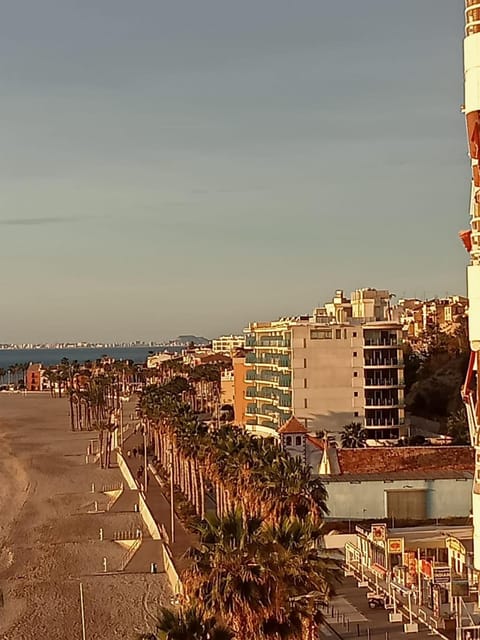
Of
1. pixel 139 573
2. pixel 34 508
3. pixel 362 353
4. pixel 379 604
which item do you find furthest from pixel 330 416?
pixel 379 604

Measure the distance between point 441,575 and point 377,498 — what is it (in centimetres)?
1832

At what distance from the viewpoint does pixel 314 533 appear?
26.1 m

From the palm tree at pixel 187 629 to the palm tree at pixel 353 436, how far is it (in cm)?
5323

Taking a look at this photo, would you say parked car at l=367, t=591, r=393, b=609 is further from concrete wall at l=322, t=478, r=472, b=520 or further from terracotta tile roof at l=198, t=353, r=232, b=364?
terracotta tile roof at l=198, t=353, r=232, b=364

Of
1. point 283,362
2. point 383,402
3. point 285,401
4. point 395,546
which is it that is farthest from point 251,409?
point 395,546

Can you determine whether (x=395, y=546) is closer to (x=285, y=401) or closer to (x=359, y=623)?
(x=359, y=623)

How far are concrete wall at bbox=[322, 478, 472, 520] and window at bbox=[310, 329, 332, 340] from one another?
35.4 metres

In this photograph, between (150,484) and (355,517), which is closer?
(355,517)

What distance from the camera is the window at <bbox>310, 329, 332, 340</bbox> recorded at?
87875 mm

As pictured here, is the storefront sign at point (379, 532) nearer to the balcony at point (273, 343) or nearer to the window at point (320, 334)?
the window at point (320, 334)

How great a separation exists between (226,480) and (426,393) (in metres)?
60.3

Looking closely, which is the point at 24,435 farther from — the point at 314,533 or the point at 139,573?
the point at 314,533

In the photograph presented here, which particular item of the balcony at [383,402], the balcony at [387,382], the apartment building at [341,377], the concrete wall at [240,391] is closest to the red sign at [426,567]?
the apartment building at [341,377]

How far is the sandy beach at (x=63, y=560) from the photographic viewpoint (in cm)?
4062
